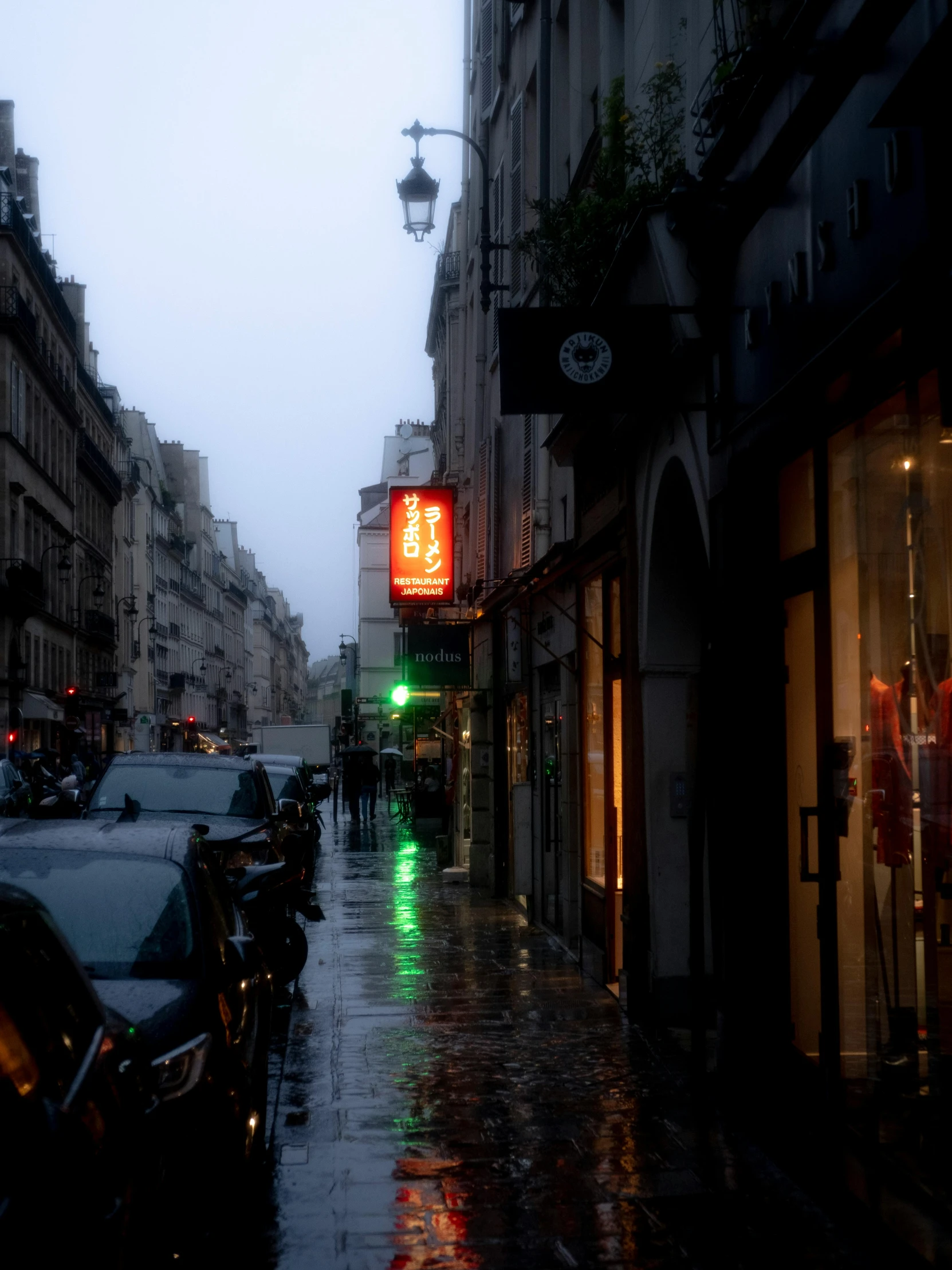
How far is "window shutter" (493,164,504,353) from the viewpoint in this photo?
21.3 metres

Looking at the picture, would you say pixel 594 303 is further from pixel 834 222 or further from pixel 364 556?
pixel 364 556

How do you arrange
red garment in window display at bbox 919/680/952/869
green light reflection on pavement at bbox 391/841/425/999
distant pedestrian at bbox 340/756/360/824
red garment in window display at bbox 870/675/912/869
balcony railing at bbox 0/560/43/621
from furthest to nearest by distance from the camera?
1. balcony railing at bbox 0/560/43/621
2. distant pedestrian at bbox 340/756/360/824
3. green light reflection on pavement at bbox 391/841/425/999
4. red garment in window display at bbox 870/675/912/869
5. red garment in window display at bbox 919/680/952/869

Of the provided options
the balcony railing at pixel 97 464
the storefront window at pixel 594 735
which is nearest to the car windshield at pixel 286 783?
the storefront window at pixel 594 735

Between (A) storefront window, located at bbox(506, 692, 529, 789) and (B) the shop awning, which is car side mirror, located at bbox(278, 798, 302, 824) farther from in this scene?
(B) the shop awning

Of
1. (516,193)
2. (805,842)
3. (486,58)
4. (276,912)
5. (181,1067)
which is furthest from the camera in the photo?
(486,58)

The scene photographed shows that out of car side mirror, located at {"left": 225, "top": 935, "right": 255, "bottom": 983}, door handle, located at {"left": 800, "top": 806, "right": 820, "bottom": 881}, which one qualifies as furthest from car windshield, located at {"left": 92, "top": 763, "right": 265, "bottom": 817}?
car side mirror, located at {"left": 225, "top": 935, "right": 255, "bottom": 983}

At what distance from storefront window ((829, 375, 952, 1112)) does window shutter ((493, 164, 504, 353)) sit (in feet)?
48.1

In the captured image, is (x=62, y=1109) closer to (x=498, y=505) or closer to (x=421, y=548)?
(x=498, y=505)

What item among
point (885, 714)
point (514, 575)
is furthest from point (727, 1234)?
point (514, 575)

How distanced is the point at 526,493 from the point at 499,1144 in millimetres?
11473

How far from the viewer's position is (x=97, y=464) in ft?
219

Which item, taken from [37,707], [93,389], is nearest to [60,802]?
[37,707]

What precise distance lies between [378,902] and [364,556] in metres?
57.9

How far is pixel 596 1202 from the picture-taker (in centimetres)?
649
